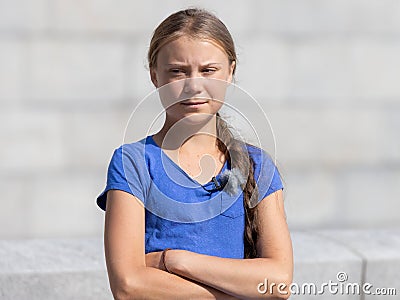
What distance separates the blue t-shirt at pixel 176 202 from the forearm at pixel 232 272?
5cm

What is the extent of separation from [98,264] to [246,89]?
1.35 m

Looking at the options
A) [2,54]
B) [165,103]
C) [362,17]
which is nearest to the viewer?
[165,103]

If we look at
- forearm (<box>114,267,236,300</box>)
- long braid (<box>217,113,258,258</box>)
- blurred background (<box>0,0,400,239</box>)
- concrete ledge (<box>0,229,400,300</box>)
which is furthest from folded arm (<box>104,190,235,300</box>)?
blurred background (<box>0,0,400,239</box>)

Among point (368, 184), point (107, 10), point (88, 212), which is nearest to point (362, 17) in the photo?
point (368, 184)

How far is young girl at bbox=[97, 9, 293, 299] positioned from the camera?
8.52 feet

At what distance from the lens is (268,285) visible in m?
2.70

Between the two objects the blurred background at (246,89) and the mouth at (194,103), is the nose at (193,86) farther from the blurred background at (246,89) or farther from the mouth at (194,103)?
the blurred background at (246,89)

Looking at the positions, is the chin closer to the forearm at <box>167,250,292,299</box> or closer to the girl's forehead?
the girl's forehead

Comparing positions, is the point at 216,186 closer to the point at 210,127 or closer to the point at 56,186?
the point at 210,127

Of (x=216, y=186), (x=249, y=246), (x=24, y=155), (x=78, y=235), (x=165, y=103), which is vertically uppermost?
(x=165, y=103)

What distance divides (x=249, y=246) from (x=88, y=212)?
6.98 ft

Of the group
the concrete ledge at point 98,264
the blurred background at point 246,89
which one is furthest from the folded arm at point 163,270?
the blurred background at point 246,89

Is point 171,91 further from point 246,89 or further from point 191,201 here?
point 246,89

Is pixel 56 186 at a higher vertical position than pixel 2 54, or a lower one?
lower
